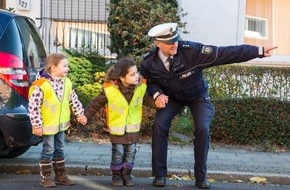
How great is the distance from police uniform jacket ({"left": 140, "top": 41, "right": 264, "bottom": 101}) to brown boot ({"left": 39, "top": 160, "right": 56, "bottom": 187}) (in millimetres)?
1303

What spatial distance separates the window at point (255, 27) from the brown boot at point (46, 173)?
24.1ft

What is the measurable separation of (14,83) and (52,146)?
0.75m

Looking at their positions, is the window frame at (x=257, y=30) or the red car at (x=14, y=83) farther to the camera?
the window frame at (x=257, y=30)

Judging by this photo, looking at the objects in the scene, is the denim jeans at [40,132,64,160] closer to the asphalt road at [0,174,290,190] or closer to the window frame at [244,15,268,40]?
the asphalt road at [0,174,290,190]

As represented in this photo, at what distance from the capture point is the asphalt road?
5.94 meters

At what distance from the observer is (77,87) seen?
32.1ft

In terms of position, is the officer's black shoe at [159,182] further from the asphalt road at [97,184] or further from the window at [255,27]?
the window at [255,27]

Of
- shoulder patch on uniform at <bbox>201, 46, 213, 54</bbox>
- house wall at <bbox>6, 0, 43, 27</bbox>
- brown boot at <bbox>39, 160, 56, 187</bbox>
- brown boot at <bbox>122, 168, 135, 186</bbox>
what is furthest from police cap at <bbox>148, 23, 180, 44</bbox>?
house wall at <bbox>6, 0, 43, 27</bbox>

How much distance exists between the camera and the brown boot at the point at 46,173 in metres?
5.73

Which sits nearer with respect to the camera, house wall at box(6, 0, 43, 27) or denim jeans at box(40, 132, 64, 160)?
denim jeans at box(40, 132, 64, 160)

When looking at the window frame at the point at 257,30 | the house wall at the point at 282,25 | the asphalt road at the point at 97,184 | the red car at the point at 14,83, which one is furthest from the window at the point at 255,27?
the red car at the point at 14,83

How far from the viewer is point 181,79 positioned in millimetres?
5809

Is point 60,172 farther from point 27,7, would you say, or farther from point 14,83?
point 27,7

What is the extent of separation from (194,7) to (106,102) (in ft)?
19.7
